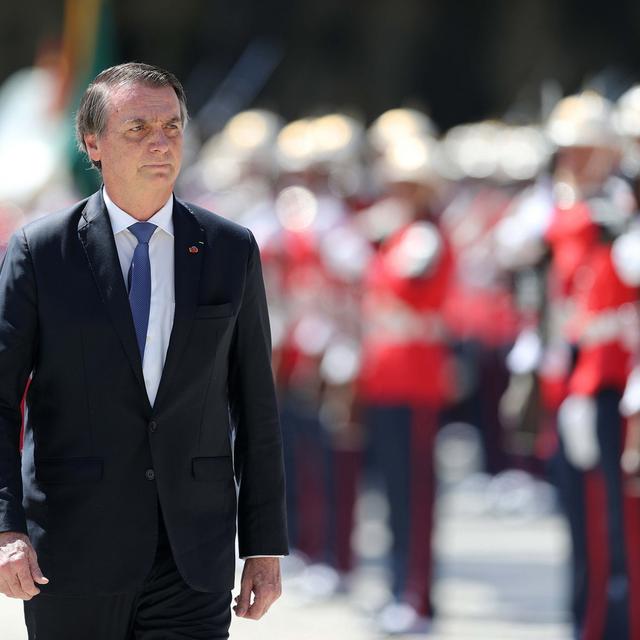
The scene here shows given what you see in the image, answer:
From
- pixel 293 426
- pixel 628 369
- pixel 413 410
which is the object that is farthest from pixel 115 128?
pixel 293 426

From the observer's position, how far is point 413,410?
26.1ft

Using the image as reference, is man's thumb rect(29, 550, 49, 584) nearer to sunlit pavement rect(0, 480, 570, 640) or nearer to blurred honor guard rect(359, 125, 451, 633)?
sunlit pavement rect(0, 480, 570, 640)

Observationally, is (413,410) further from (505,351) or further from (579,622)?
(505,351)

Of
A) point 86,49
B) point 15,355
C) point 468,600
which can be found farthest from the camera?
point 86,49

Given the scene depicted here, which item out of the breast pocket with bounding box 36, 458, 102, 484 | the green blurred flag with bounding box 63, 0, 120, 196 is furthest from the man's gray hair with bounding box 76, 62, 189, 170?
the green blurred flag with bounding box 63, 0, 120, 196

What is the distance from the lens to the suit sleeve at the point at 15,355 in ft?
13.0

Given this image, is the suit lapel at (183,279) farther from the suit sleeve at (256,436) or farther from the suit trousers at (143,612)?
the suit trousers at (143,612)

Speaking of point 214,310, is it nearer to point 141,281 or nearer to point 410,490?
point 141,281

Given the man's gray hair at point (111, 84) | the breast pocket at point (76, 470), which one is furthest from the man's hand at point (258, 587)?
the man's gray hair at point (111, 84)

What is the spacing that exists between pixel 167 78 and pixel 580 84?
20773 millimetres

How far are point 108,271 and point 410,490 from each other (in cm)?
406

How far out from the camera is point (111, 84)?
4.17m

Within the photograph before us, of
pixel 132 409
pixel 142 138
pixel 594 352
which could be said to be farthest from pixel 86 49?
pixel 132 409

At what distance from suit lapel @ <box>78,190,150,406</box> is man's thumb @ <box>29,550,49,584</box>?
1.28 feet
